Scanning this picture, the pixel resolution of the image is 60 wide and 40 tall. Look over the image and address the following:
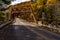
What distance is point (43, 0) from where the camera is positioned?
2368 inches

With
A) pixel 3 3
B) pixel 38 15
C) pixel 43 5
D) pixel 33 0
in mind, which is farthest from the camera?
pixel 33 0

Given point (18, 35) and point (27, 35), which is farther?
point (27, 35)

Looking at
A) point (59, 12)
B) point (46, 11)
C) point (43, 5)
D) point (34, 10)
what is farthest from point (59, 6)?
point (34, 10)

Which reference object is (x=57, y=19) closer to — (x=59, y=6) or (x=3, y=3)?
(x=59, y=6)

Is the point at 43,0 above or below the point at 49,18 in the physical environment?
above

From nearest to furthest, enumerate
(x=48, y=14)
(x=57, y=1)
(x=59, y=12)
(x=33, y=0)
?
(x=59, y=12), (x=57, y=1), (x=48, y=14), (x=33, y=0)

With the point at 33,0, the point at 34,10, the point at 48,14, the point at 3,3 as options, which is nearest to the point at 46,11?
the point at 48,14

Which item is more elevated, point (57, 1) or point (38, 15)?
point (57, 1)

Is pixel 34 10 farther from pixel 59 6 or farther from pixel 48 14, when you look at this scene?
pixel 59 6

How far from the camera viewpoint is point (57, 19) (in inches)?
1663

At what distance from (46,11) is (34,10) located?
16772mm

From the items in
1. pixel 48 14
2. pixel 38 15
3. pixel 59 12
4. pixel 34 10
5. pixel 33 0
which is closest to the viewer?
pixel 59 12

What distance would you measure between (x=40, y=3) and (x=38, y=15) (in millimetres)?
4543

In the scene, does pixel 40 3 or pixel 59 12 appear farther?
pixel 40 3
